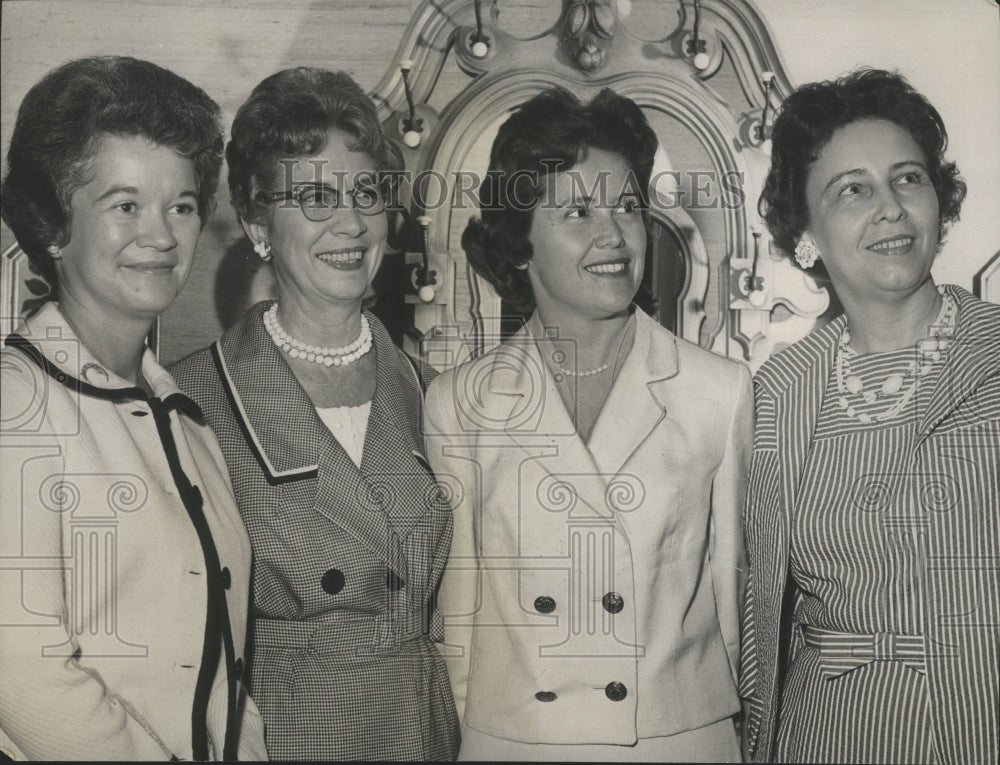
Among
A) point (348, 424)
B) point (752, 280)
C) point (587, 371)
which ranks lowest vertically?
point (348, 424)

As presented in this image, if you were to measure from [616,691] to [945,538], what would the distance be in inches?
25.7

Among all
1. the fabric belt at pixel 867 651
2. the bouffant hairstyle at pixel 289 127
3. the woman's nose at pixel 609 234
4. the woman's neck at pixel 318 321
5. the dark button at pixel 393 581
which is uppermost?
the bouffant hairstyle at pixel 289 127

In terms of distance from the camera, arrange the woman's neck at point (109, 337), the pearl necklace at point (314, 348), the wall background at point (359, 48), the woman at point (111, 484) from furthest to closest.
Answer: the wall background at point (359, 48)
the pearl necklace at point (314, 348)
the woman's neck at point (109, 337)
the woman at point (111, 484)

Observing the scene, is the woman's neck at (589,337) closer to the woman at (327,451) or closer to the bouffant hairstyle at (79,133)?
the woman at (327,451)

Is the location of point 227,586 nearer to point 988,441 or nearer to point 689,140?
point 689,140

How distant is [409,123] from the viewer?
2.15 meters

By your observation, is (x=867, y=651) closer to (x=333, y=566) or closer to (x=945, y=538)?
(x=945, y=538)

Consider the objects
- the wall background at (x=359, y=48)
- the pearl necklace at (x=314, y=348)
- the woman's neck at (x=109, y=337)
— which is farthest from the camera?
the wall background at (x=359, y=48)

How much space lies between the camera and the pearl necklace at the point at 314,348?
2.04m

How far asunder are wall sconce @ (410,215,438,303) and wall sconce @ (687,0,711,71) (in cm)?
61

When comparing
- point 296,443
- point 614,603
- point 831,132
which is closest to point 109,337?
point 296,443

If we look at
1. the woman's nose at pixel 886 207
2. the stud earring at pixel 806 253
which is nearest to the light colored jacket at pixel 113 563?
the stud earring at pixel 806 253

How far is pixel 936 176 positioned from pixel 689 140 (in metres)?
0.47

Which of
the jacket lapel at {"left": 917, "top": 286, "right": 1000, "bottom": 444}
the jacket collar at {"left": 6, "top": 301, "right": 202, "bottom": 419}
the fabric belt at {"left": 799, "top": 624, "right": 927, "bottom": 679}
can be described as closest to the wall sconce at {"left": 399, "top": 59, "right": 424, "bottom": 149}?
the jacket collar at {"left": 6, "top": 301, "right": 202, "bottom": 419}
